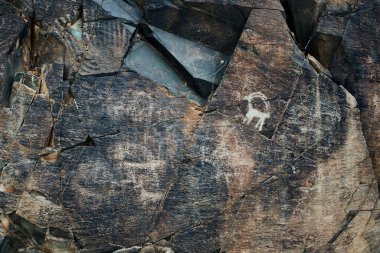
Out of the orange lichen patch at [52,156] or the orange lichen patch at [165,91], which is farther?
the orange lichen patch at [165,91]

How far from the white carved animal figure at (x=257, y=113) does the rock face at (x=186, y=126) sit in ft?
0.06

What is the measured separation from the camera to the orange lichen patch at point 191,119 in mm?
11477

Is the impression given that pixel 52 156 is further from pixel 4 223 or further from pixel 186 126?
pixel 186 126

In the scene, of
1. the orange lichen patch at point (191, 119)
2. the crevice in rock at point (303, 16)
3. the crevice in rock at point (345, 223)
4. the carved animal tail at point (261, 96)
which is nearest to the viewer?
the orange lichen patch at point (191, 119)

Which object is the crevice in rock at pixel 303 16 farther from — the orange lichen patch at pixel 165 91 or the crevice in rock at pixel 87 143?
the crevice in rock at pixel 87 143

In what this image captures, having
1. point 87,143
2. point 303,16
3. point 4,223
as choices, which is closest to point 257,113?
point 303,16

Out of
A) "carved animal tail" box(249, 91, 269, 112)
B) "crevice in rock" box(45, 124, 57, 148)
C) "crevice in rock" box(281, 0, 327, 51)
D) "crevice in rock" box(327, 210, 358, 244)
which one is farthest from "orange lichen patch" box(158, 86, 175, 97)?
"crevice in rock" box(327, 210, 358, 244)

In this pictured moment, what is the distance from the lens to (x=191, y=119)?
37.9ft

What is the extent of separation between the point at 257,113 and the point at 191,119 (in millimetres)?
1294

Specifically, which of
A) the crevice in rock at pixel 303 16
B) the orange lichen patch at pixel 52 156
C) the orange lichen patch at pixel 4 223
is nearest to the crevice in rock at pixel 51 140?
the orange lichen patch at pixel 52 156

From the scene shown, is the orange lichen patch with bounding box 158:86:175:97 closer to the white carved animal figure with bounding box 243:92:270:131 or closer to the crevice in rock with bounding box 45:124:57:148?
the white carved animal figure with bounding box 243:92:270:131

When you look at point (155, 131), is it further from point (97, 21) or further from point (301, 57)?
point (301, 57)

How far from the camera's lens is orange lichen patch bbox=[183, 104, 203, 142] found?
37.7ft

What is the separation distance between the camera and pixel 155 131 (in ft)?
37.5
